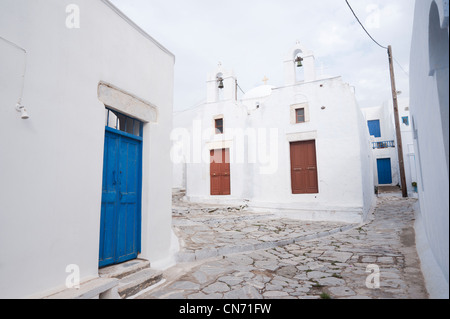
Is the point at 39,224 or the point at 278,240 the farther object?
the point at 278,240

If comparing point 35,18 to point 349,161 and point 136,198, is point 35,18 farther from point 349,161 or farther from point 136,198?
point 349,161

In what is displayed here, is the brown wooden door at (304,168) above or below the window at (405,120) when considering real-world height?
below

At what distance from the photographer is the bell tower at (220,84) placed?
12250 mm

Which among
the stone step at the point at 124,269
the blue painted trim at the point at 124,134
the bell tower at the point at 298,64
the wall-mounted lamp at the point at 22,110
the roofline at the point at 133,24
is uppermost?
the bell tower at the point at 298,64

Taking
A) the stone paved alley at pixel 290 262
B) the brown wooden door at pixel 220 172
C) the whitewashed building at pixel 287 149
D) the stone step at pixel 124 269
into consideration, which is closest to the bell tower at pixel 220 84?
the whitewashed building at pixel 287 149

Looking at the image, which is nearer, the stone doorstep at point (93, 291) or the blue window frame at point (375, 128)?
the stone doorstep at point (93, 291)

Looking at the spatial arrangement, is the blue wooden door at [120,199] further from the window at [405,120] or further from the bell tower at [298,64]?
the window at [405,120]

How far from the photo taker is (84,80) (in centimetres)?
315

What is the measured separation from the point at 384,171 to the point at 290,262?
19546 mm

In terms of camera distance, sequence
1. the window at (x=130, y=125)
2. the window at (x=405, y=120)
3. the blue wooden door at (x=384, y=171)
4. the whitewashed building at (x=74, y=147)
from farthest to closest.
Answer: the blue wooden door at (x=384, y=171)
the window at (x=405, y=120)
the window at (x=130, y=125)
the whitewashed building at (x=74, y=147)

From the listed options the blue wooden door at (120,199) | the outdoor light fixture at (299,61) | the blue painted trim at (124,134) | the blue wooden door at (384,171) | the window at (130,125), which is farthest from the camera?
the blue wooden door at (384,171)

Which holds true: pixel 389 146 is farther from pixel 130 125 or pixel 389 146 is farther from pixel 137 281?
pixel 137 281

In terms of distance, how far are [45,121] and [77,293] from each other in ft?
5.54

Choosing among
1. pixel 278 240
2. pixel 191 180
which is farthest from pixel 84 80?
pixel 191 180
